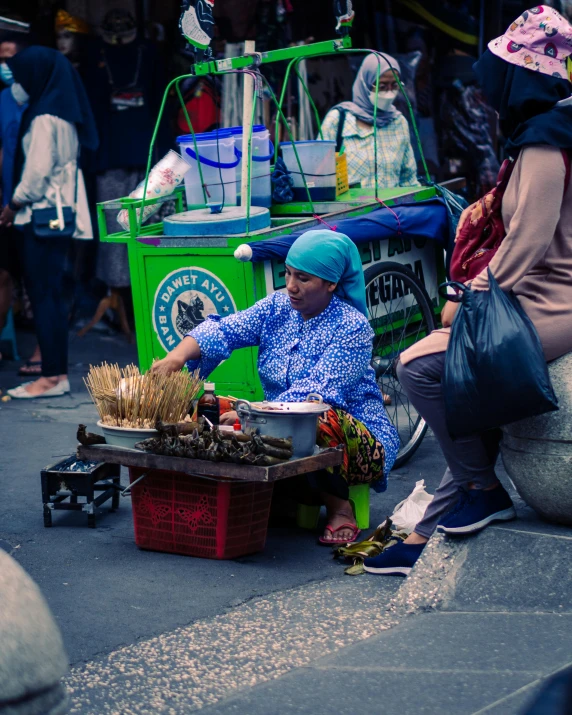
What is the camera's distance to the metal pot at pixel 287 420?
3.93 metres

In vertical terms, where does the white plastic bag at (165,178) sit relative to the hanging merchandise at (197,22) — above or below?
below

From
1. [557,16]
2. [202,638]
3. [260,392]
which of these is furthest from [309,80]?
[202,638]

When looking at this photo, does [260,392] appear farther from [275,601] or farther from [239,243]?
[275,601]

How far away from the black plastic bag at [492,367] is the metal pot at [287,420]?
65 cm

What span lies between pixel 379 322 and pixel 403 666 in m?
2.67

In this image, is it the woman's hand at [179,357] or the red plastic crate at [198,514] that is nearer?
the red plastic crate at [198,514]

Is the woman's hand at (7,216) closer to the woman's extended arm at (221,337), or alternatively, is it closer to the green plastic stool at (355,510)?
the woman's extended arm at (221,337)

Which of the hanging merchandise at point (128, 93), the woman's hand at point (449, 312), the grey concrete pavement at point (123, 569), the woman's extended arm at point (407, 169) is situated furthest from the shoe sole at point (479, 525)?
the hanging merchandise at point (128, 93)

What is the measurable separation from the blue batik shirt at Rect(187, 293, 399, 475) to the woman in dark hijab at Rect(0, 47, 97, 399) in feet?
8.29

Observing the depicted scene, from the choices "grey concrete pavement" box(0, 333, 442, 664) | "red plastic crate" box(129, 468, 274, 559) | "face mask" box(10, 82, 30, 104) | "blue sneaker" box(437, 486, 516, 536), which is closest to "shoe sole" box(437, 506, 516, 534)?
"blue sneaker" box(437, 486, 516, 536)

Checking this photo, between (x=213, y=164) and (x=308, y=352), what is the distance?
62.0 inches

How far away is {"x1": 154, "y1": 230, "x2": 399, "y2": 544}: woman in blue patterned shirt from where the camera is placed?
14.2 ft

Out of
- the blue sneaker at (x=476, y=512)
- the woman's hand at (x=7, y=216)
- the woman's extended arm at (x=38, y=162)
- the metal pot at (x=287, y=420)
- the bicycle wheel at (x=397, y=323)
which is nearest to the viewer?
the blue sneaker at (x=476, y=512)

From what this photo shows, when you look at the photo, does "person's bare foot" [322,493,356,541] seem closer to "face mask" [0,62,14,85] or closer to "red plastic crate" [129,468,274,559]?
"red plastic crate" [129,468,274,559]
